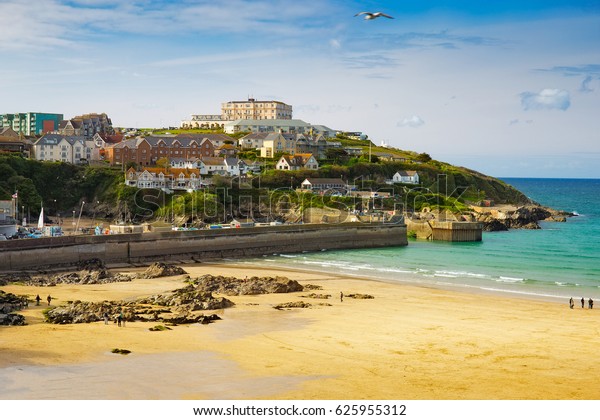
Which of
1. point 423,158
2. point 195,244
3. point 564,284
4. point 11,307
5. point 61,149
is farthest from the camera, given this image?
point 423,158

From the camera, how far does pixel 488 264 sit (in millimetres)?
54219

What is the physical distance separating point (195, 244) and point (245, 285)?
675 inches

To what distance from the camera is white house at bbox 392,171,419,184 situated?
10136 cm

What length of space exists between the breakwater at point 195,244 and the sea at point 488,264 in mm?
1651

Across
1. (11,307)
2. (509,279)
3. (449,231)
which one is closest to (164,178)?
(449,231)

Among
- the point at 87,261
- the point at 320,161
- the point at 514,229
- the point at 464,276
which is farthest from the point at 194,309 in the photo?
the point at 320,161

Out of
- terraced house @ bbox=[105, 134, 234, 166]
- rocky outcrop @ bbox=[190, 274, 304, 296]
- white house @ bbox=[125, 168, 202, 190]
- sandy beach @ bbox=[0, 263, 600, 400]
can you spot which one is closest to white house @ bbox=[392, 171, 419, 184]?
terraced house @ bbox=[105, 134, 234, 166]

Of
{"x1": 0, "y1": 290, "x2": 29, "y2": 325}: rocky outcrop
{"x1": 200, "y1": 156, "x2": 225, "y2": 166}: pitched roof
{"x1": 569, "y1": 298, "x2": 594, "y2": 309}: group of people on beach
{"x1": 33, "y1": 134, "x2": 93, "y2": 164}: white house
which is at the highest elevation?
{"x1": 33, "y1": 134, "x2": 93, "y2": 164}: white house

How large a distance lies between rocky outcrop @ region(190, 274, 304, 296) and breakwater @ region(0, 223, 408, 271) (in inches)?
458

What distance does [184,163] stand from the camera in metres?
95.8

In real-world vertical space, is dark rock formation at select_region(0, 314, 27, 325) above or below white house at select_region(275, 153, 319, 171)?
below

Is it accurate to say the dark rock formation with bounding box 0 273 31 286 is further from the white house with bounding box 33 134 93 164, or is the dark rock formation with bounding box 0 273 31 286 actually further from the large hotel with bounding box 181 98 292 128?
the large hotel with bounding box 181 98 292 128

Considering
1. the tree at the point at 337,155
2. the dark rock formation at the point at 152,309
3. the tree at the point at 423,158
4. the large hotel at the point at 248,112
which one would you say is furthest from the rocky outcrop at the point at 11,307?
the large hotel at the point at 248,112

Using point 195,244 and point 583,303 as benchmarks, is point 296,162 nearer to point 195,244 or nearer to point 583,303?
point 195,244
